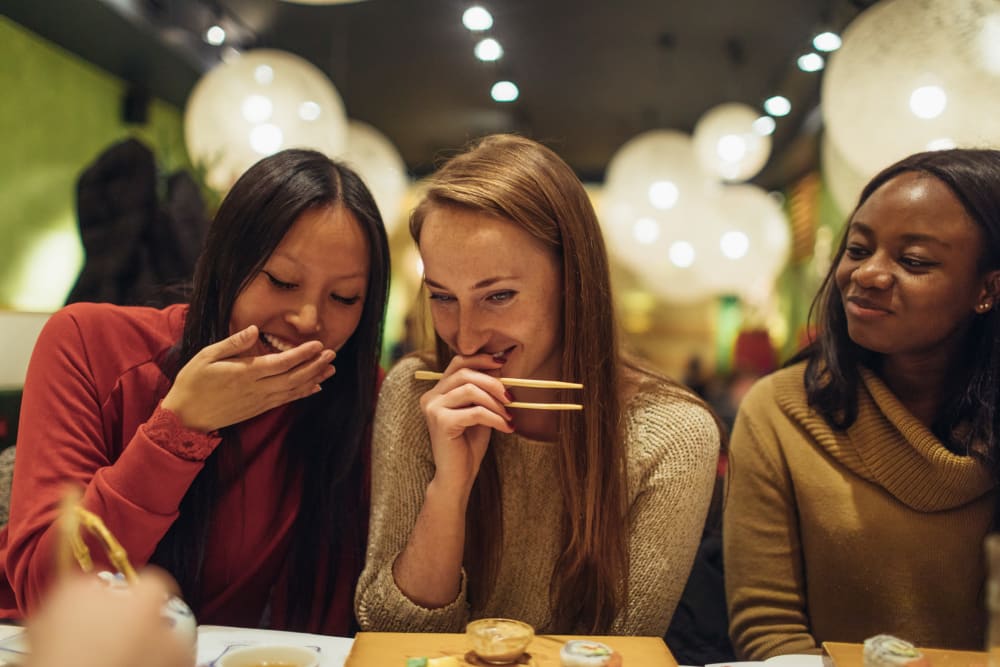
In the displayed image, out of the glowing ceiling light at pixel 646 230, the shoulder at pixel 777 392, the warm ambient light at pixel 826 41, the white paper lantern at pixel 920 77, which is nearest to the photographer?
the shoulder at pixel 777 392

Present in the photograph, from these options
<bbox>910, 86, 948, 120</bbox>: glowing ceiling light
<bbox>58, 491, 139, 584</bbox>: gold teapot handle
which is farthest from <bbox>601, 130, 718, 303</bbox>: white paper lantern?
<bbox>58, 491, 139, 584</bbox>: gold teapot handle

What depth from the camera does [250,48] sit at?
5836 millimetres

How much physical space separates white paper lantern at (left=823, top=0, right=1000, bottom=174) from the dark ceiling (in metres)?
1.31

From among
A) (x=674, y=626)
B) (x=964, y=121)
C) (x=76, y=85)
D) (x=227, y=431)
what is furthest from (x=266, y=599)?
(x=76, y=85)

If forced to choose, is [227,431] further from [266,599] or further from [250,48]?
[250,48]

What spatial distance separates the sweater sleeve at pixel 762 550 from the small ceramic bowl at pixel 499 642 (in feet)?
2.57

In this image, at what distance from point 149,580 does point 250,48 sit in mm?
5860

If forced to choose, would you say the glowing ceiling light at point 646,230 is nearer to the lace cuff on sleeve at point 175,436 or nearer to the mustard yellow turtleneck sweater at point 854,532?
the mustard yellow turtleneck sweater at point 854,532

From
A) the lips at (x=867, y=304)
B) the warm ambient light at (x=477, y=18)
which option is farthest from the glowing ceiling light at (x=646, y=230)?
the lips at (x=867, y=304)

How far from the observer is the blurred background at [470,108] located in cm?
243

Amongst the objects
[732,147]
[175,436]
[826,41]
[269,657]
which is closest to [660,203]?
[732,147]

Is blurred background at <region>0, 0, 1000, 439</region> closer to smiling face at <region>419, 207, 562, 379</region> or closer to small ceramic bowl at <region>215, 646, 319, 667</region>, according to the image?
smiling face at <region>419, 207, 562, 379</region>

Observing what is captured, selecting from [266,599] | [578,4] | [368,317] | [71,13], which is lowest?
[266,599]

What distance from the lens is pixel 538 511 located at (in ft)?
5.71
